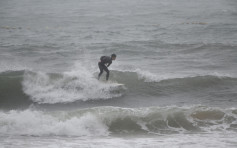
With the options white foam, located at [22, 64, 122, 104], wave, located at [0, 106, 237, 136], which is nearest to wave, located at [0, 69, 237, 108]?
white foam, located at [22, 64, 122, 104]

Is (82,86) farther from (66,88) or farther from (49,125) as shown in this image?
(49,125)

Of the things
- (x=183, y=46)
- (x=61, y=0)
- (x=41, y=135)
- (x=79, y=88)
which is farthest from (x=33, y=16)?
(x=41, y=135)

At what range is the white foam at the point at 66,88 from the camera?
1045 centimetres

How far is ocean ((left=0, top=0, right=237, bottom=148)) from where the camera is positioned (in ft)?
24.6

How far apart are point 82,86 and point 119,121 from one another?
10.9ft

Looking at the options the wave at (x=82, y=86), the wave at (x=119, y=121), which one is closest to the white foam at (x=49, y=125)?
the wave at (x=119, y=121)

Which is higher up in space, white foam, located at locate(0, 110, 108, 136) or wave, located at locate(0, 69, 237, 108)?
wave, located at locate(0, 69, 237, 108)

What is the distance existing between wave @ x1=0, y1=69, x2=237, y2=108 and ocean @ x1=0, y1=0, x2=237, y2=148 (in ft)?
0.14

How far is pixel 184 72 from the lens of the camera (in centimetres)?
1313

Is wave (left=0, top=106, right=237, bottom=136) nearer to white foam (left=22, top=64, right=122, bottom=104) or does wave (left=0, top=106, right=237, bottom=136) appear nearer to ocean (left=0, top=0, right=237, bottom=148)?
ocean (left=0, top=0, right=237, bottom=148)

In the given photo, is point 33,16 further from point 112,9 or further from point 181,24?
point 181,24

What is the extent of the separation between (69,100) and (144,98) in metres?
2.96

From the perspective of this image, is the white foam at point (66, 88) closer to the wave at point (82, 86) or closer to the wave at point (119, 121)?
the wave at point (82, 86)

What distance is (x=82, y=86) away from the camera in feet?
36.5
